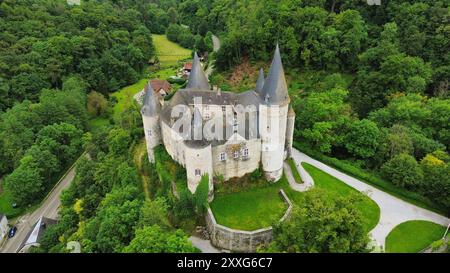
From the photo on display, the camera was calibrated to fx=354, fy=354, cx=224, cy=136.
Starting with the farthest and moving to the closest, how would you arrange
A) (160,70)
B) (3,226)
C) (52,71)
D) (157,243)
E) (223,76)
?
(160,70) < (52,71) < (223,76) < (3,226) < (157,243)

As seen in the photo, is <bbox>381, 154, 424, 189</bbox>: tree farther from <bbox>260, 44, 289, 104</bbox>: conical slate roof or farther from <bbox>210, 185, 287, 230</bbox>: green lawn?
<bbox>260, 44, 289, 104</bbox>: conical slate roof

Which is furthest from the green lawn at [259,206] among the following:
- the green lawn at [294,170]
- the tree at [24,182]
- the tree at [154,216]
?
the tree at [24,182]

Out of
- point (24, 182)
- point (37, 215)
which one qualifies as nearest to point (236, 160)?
point (37, 215)

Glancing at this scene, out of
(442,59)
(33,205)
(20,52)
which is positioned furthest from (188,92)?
(20,52)

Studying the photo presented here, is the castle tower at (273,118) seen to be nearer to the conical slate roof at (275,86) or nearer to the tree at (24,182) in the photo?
the conical slate roof at (275,86)

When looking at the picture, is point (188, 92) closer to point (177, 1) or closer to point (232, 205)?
point (232, 205)

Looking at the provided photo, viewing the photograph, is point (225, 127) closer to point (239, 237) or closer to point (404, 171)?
point (239, 237)
